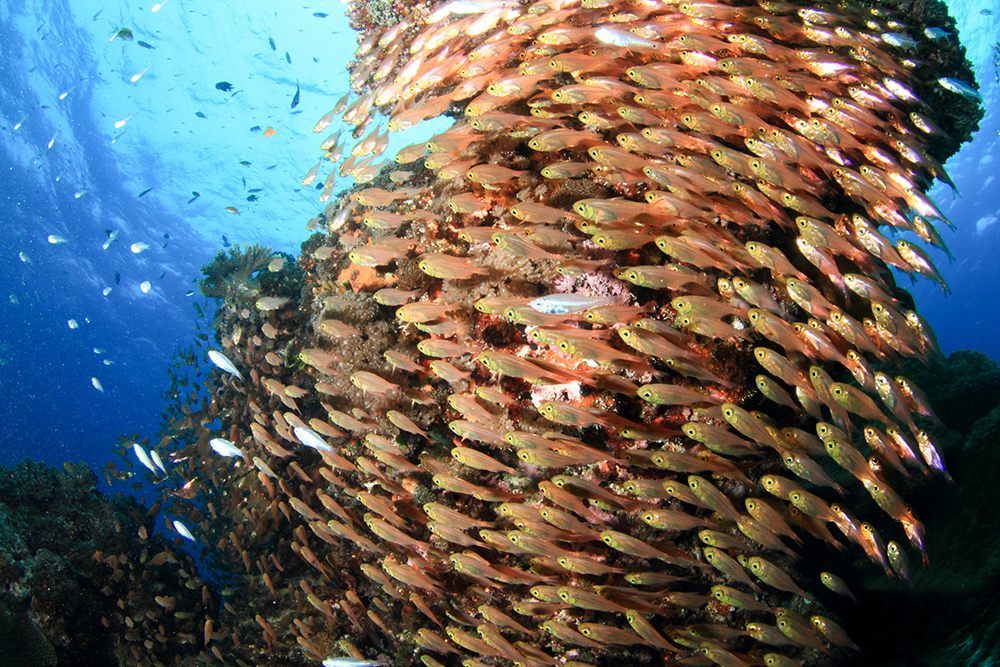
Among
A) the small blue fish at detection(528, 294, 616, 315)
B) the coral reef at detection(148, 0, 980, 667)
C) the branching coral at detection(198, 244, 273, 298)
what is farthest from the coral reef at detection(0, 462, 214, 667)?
the small blue fish at detection(528, 294, 616, 315)

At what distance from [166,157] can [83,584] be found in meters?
36.4

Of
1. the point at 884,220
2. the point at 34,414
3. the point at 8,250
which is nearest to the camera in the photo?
the point at 884,220

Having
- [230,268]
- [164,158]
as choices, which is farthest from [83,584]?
[164,158]

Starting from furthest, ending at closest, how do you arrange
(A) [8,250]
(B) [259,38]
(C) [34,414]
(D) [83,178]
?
1. (C) [34,414]
2. (A) [8,250]
3. (D) [83,178]
4. (B) [259,38]

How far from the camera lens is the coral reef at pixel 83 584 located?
7.59m

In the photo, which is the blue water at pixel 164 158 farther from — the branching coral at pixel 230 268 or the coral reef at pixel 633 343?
the coral reef at pixel 633 343

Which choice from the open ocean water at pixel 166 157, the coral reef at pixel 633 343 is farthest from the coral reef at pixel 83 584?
the open ocean water at pixel 166 157

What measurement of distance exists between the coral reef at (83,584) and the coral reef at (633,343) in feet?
11.5

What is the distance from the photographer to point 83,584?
819cm

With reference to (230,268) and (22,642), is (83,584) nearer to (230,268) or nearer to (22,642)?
(22,642)

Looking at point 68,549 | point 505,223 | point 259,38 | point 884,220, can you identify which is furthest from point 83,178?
point 884,220

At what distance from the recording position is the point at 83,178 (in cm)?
3619

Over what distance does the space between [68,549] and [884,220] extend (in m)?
12.7

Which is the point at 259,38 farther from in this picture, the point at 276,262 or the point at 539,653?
the point at 539,653
